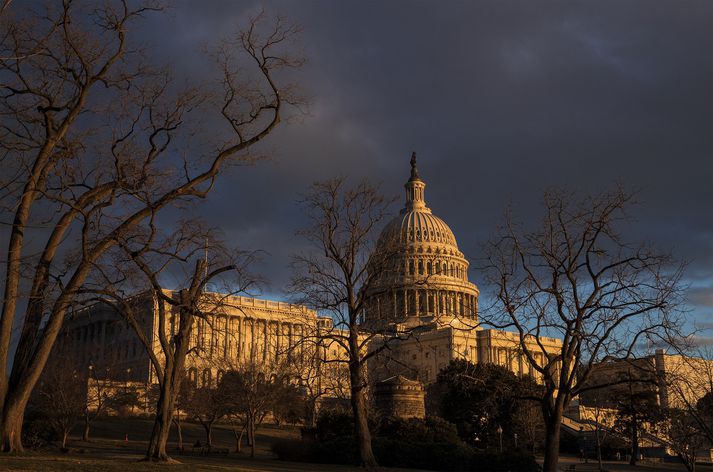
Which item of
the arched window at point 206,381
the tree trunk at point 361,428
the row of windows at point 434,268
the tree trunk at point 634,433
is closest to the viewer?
the tree trunk at point 361,428

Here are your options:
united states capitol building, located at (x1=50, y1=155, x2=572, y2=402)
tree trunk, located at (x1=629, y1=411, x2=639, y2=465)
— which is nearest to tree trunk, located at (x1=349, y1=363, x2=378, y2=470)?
tree trunk, located at (x1=629, y1=411, x2=639, y2=465)

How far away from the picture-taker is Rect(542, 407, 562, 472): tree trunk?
25.6 metres

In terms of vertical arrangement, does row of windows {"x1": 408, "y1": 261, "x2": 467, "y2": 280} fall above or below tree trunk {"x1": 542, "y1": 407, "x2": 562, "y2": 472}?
above

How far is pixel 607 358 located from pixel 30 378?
1689 cm

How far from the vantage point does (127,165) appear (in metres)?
24.1

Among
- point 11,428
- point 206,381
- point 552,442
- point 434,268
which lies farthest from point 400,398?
point 434,268

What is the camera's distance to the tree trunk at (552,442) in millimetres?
25609

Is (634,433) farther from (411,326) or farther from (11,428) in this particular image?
(11,428)

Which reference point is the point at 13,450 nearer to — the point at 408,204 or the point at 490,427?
the point at 490,427

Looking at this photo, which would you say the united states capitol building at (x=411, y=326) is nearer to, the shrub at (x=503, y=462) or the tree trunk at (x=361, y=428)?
the shrub at (x=503, y=462)

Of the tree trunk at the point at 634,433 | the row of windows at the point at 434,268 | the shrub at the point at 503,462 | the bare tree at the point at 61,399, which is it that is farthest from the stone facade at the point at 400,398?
the row of windows at the point at 434,268

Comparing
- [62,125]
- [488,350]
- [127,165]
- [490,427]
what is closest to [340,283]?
[127,165]

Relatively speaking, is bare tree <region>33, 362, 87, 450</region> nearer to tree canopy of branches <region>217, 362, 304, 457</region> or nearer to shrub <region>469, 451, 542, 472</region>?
tree canopy of branches <region>217, 362, 304, 457</region>

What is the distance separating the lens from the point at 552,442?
25.9 meters
